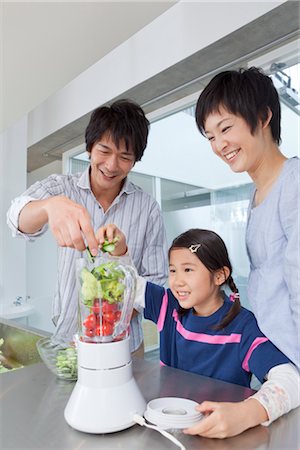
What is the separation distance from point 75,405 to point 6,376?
0.28m

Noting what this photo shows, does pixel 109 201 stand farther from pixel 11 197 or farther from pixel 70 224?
pixel 11 197

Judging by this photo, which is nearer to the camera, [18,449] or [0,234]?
[18,449]

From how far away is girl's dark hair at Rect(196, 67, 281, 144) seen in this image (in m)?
0.75

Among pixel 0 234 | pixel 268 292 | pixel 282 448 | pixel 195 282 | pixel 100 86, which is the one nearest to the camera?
pixel 282 448

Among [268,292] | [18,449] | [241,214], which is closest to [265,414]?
[268,292]

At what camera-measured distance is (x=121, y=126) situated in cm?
104

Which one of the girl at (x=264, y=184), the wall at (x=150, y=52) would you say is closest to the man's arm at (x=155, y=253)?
the girl at (x=264, y=184)

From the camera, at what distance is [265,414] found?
1.81 feet

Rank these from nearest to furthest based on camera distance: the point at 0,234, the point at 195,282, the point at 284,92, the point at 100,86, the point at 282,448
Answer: the point at 282,448, the point at 195,282, the point at 284,92, the point at 100,86, the point at 0,234

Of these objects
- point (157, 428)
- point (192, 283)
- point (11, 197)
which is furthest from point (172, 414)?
point (11, 197)

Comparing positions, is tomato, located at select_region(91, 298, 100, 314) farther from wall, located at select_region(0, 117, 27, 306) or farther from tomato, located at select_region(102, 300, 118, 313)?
wall, located at select_region(0, 117, 27, 306)

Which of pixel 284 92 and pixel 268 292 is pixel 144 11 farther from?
pixel 268 292

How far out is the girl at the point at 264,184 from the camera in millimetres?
665

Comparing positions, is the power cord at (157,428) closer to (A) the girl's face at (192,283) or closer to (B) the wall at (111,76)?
(A) the girl's face at (192,283)
